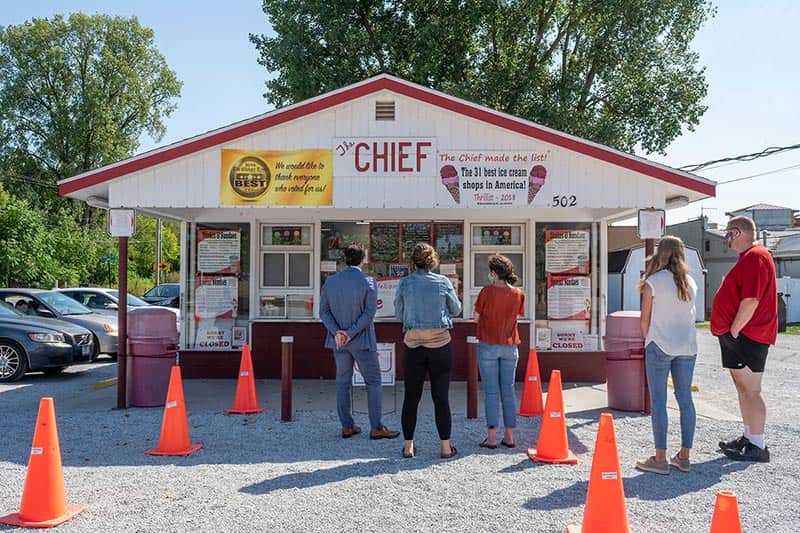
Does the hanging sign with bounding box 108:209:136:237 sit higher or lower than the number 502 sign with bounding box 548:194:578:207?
lower

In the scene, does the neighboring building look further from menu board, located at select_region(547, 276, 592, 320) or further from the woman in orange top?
the woman in orange top

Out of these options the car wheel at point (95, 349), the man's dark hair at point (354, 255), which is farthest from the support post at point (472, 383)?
the car wheel at point (95, 349)

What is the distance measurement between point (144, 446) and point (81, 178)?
3.55 metres

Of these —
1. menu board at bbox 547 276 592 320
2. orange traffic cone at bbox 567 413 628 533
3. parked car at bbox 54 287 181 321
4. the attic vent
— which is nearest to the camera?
orange traffic cone at bbox 567 413 628 533

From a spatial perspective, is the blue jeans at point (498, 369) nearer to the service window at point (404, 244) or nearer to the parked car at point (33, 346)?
the service window at point (404, 244)

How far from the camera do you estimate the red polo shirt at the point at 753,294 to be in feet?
19.0

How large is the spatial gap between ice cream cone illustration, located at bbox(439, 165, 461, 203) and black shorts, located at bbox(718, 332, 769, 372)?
3.31 metres

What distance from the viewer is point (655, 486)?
17.5ft

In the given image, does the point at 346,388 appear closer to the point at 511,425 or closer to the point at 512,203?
the point at 511,425

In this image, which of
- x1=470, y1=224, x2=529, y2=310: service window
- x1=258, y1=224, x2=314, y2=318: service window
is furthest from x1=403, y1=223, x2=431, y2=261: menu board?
x1=258, y1=224, x2=314, y2=318: service window

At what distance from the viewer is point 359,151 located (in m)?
8.20

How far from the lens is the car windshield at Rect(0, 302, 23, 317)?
11.4m

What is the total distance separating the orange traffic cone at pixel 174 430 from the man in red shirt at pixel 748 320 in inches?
190

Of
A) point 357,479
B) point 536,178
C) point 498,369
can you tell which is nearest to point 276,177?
point 536,178
